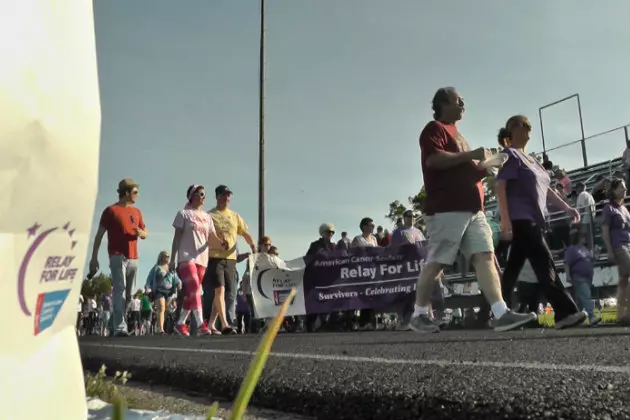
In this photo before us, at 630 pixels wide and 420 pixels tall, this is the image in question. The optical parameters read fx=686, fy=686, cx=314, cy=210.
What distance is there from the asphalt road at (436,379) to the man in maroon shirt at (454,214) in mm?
1042

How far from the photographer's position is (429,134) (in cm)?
545

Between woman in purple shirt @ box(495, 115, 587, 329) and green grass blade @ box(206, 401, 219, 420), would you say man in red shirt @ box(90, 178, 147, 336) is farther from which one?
green grass blade @ box(206, 401, 219, 420)

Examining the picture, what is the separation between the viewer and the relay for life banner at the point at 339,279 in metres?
11.5

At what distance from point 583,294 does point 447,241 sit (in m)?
4.60

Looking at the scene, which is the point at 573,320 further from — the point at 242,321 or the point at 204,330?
the point at 242,321

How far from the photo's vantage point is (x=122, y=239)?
7855mm

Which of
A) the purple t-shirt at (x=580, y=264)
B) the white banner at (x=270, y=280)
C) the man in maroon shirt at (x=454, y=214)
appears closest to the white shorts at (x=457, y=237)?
the man in maroon shirt at (x=454, y=214)

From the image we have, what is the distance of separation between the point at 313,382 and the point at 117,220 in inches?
217

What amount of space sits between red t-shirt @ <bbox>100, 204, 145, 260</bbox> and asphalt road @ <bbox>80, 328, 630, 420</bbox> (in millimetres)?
3735

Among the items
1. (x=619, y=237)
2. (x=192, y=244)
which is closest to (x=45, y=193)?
(x=192, y=244)

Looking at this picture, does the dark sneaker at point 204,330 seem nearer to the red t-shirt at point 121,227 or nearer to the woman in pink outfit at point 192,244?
the woman in pink outfit at point 192,244

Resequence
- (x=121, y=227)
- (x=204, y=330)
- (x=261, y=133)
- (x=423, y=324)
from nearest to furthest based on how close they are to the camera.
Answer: (x=423, y=324) → (x=121, y=227) → (x=204, y=330) → (x=261, y=133)

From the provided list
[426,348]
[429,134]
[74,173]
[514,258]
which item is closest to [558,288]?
[514,258]

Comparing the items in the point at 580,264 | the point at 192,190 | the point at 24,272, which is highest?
the point at 192,190
